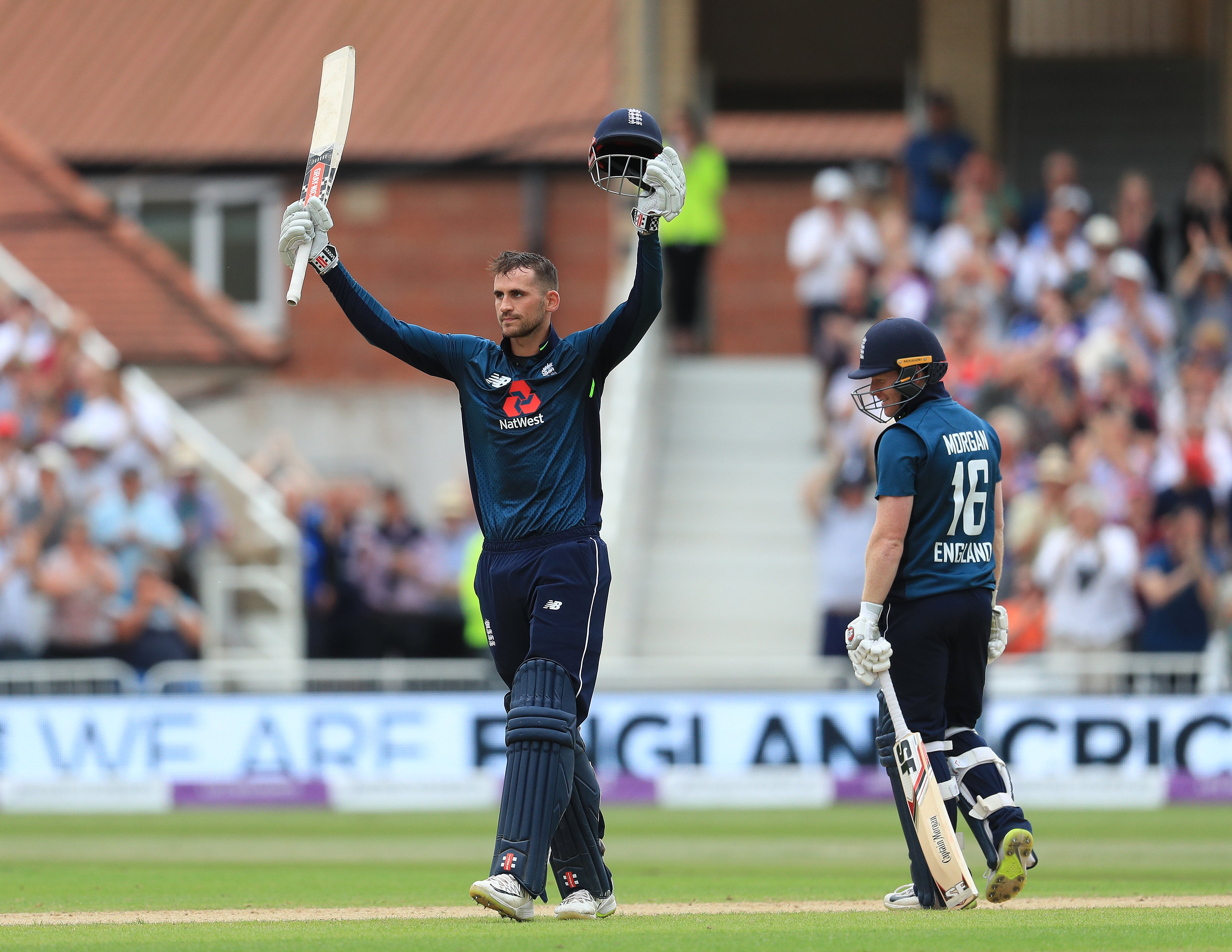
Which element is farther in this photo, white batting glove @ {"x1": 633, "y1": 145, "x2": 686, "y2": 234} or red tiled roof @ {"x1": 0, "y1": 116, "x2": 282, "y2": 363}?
red tiled roof @ {"x1": 0, "y1": 116, "x2": 282, "y2": 363}

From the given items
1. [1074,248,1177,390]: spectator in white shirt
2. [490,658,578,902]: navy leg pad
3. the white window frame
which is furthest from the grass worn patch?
the white window frame

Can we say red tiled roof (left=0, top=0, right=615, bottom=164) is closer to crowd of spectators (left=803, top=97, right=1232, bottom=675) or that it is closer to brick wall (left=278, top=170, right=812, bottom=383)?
brick wall (left=278, top=170, right=812, bottom=383)

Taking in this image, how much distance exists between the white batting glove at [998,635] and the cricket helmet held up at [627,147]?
1906 mm

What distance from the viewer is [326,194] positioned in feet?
22.4

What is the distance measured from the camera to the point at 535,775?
6262 mm

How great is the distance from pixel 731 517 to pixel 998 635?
29.2 ft

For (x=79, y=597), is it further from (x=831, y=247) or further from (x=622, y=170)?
(x=622, y=170)

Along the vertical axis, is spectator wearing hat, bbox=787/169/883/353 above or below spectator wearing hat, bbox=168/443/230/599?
above

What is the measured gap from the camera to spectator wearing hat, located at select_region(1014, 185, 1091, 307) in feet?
Result: 48.7

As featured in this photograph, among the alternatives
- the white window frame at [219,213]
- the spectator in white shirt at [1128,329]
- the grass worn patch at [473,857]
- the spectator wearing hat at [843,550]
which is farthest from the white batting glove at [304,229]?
the white window frame at [219,213]

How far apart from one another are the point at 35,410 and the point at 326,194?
915 cm

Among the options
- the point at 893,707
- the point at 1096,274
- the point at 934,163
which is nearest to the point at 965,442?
the point at 893,707

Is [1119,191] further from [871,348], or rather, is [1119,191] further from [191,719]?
[871,348]

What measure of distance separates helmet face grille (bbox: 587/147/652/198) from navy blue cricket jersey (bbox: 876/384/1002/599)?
118cm
